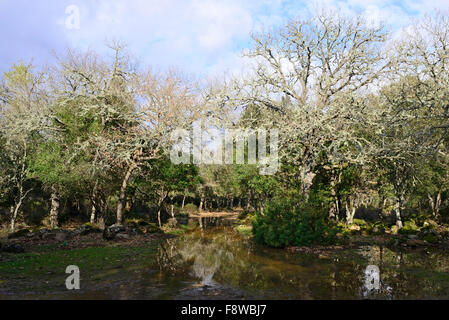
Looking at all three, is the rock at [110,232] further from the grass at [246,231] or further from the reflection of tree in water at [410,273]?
the reflection of tree in water at [410,273]

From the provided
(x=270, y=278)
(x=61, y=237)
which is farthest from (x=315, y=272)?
(x=61, y=237)

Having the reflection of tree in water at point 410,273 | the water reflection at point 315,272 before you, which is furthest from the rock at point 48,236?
the reflection of tree in water at point 410,273

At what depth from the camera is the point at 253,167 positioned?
2889 cm

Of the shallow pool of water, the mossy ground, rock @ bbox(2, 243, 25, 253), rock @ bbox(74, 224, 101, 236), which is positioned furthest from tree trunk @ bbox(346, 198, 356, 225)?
rock @ bbox(2, 243, 25, 253)

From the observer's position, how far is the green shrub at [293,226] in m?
15.5

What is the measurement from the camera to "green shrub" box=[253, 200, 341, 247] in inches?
611

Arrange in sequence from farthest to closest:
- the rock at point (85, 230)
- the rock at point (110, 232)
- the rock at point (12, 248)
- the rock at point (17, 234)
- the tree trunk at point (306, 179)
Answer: the tree trunk at point (306, 179), the rock at point (85, 230), the rock at point (17, 234), the rock at point (110, 232), the rock at point (12, 248)

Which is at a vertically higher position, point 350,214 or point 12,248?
point 350,214

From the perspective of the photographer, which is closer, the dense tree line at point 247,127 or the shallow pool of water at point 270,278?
the shallow pool of water at point 270,278

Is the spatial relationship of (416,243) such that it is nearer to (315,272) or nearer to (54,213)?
(315,272)

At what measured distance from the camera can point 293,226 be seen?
1572cm

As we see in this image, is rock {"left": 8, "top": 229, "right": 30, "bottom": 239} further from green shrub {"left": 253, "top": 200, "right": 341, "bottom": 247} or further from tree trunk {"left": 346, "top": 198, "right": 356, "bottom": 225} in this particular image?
tree trunk {"left": 346, "top": 198, "right": 356, "bottom": 225}
